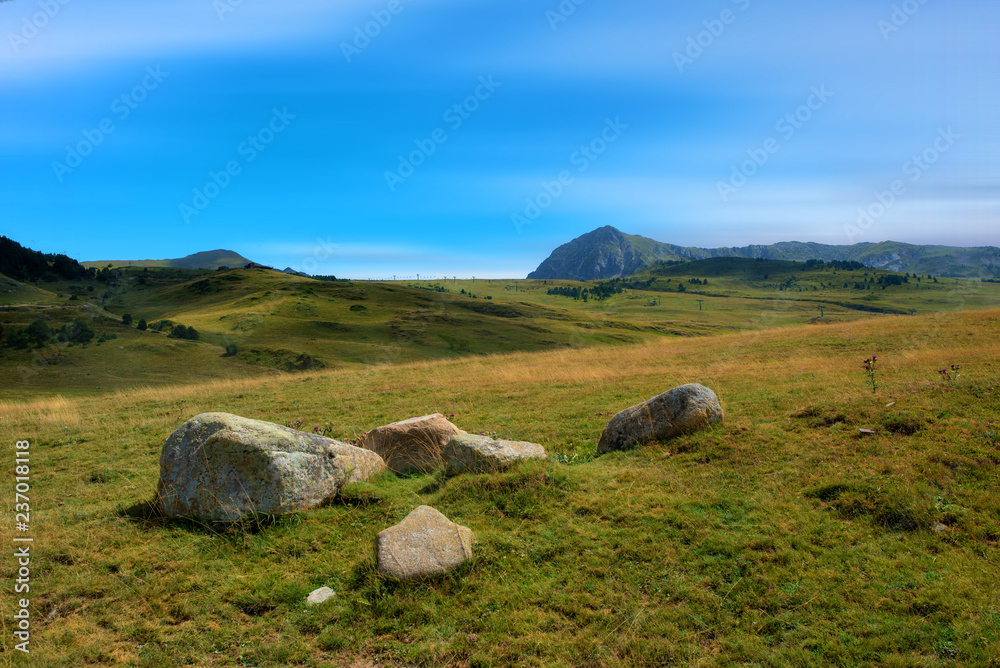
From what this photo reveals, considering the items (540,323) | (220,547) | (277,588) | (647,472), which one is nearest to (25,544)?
(220,547)

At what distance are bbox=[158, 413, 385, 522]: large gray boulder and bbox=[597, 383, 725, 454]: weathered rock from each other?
664 cm

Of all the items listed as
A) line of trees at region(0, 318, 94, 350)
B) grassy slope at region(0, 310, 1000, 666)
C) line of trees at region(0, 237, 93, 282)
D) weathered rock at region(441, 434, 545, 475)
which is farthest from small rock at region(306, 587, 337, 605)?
line of trees at region(0, 237, 93, 282)

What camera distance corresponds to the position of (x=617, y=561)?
689 centimetres

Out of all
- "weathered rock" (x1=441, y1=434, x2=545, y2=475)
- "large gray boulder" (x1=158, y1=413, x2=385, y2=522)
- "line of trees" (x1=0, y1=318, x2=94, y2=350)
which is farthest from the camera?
"line of trees" (x1=0, y1=318, x2=94, y2=350)

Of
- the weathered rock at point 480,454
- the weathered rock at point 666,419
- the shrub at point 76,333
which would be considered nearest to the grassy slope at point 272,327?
the shrub at point 76,333

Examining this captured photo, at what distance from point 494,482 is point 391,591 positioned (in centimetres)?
309

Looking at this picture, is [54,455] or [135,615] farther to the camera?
[54,455]

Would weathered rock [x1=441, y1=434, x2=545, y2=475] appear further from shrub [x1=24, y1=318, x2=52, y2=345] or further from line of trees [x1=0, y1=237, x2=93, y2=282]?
line of trees [x1=0, y1=237, x2=93, y2=282]

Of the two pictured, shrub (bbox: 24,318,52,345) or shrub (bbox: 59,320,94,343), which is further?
shrub (bbox: 59,320,94,343)

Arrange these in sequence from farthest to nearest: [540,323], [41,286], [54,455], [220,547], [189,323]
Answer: [540,323]
[41,286]
[189,323]
[54,455]
[220,547]

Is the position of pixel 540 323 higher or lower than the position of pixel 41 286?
lower

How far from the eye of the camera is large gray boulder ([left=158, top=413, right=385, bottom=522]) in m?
8.15

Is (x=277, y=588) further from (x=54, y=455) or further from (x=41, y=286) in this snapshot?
(x=41, y=286)

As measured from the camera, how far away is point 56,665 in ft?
17.0
